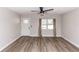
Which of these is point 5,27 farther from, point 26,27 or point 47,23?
point 47,23

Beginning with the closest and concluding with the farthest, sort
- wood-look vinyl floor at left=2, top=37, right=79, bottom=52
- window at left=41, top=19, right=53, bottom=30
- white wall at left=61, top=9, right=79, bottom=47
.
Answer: wood-look vinyl floor at left=2, top=37, right=79, bottom=52
white wall at left=61, top=9, right=79, bottom=47
window at left=41, top=19, right=53, bottom=30

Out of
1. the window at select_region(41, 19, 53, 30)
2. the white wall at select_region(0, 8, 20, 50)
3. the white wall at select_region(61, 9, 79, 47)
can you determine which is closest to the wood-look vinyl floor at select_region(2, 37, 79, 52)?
the white wall at select_region(0, 8, 20, 50)

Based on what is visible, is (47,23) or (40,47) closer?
(40,47)

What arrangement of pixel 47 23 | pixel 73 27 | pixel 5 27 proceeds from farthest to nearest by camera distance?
1. pixel 47 23
2. pixel 73 27
3. pixel 5 27

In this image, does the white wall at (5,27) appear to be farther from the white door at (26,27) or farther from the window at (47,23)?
the window at (47,23)

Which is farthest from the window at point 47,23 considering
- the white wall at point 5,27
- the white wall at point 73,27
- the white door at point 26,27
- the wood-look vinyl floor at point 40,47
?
the white wall at point 5,27

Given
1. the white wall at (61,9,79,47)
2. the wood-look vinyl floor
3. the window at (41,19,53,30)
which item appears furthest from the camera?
the window at (41,19,53,30)

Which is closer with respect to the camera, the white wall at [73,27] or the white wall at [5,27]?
the white wall at [5,27]

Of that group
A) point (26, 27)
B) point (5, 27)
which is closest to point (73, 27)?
point (5, 27)

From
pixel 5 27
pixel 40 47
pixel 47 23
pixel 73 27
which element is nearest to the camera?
pixel 5 27

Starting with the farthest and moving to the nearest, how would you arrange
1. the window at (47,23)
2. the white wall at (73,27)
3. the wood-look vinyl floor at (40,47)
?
the window at (47,23), the white wall at (73,27), the wood-look vinyl floor at (40,47)

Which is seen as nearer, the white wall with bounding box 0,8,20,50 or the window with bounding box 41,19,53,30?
the white wall with bounding box 0,8,20,50

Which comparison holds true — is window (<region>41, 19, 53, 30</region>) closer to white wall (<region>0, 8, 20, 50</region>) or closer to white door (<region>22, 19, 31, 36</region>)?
white door (<region>22, 19, 31, 36</region>)
